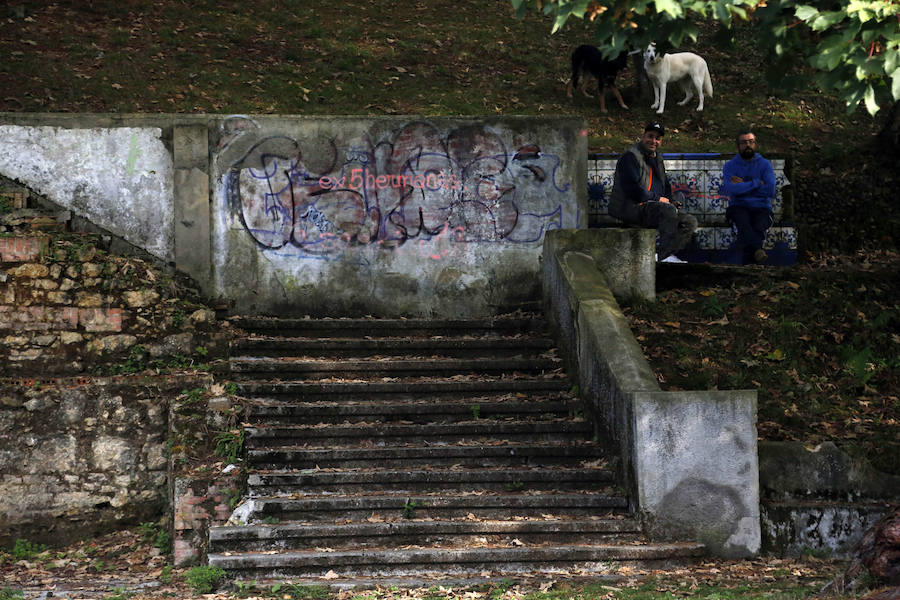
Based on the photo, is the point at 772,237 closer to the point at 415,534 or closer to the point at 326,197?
the point at 326,197

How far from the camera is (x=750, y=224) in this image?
40.9 feet

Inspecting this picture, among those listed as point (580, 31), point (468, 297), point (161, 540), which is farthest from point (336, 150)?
point (580, 31)

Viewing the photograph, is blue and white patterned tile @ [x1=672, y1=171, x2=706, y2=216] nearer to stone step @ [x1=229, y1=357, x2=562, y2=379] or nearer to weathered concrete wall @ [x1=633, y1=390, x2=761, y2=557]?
stone step @ [x1=229, y1=357, x2=562, y2=379]

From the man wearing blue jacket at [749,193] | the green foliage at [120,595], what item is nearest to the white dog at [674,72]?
the man wearing blue jacket at [749,193]

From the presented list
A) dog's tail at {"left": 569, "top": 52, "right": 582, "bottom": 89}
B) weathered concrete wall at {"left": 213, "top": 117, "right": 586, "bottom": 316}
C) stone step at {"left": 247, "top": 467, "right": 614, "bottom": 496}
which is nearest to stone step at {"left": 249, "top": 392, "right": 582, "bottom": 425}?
stone step at {"left": 247, "top": 467, "right": 614, "bottom": 496}

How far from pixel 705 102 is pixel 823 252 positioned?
5.67 meters

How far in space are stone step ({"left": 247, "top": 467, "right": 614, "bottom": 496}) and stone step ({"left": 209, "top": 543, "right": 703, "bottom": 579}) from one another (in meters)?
0.88

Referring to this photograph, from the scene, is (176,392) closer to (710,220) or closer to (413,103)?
(710,220)

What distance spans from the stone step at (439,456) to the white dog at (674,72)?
1129cm

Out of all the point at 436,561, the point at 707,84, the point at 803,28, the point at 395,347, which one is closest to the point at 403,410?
the point at 395,347

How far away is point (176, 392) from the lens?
31.5 ft

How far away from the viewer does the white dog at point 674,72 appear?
1875cm

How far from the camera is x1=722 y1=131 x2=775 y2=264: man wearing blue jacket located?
12.3 m

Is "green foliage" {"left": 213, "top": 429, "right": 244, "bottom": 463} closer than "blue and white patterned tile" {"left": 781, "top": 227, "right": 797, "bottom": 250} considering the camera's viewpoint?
Yes
